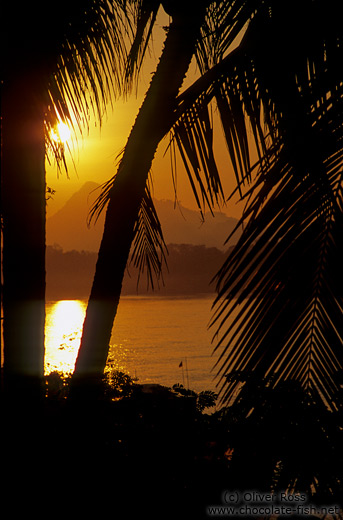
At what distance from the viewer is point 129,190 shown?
10.2ft

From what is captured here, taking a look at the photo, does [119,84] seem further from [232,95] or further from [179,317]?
[179,317]

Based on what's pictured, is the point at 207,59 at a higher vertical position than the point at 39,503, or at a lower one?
higher

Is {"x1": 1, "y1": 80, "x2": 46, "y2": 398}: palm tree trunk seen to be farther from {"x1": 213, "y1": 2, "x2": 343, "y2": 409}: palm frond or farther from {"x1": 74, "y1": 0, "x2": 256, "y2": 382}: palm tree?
{"x1": 213, "y1": 2, "x2": 343, "y2": 409}: palm frond

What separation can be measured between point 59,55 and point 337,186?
2510mm

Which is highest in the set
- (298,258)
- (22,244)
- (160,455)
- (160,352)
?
(160,352)

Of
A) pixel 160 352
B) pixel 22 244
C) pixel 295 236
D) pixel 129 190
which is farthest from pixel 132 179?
pixel 160 352

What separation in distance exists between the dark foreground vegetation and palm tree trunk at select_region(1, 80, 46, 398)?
215 millimetres

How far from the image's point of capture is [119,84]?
411 cm

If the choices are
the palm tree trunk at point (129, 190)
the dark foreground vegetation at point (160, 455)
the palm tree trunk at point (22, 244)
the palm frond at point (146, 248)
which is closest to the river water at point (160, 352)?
the palm frond at point (146, 248)

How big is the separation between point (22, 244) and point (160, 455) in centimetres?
183

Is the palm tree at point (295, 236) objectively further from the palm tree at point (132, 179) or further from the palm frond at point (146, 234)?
the palm frond at point (146, 234)

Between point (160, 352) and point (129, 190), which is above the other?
point (160, 352)

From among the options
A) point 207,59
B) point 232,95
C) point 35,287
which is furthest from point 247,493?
point 207,59

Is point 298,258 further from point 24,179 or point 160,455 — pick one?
point 160,455
